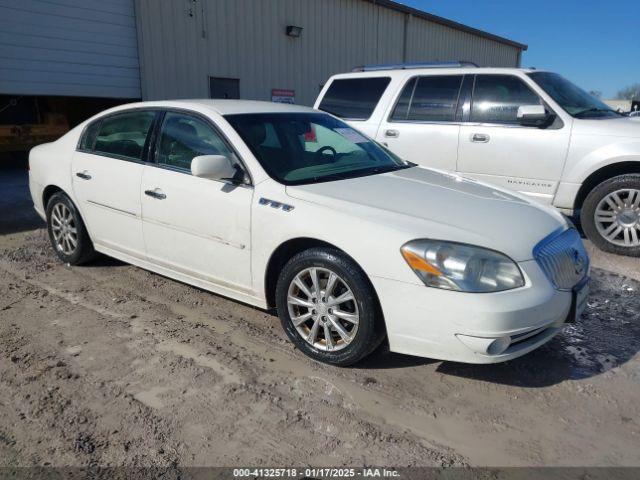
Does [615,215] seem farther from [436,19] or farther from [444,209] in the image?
[436,19]

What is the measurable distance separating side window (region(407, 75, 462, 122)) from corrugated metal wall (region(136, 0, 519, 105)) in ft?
23.1

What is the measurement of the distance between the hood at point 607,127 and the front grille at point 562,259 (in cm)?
245

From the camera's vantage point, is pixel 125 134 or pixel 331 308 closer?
pixel 331 308

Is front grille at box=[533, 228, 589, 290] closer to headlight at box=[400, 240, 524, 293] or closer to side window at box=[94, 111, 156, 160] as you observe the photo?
headlight at box=[400, 240, 524, 293]

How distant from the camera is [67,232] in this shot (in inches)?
193

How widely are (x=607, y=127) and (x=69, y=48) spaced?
9434mm

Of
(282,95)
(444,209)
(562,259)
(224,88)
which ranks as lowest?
(562,259)

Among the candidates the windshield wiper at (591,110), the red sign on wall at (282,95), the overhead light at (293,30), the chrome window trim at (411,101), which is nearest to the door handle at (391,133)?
the chrome window trim at (411,101)

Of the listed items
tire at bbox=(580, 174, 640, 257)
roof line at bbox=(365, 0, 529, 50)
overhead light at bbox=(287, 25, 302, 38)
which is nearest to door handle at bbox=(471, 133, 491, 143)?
tire at bbox=(580, 174, 640, 257)

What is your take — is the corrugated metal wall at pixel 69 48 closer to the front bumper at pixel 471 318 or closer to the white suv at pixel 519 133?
the white suv at pixel 519 133

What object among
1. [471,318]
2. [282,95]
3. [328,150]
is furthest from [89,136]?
[282,95]

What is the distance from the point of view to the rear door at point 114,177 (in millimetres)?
4094

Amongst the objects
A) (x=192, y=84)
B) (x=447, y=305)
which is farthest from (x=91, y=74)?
(x=447, y=305)

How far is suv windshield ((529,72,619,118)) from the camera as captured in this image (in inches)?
217
